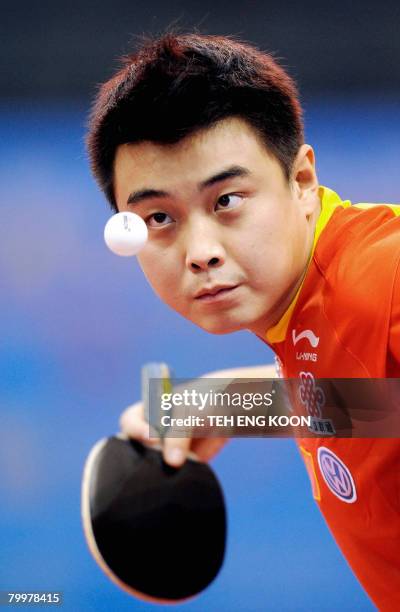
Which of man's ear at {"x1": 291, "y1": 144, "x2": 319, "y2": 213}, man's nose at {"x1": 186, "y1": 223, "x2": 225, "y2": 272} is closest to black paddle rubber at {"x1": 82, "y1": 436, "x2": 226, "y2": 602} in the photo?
man's nose at {"x1": 186, "y1": 223, "x2": 225, "y2": 272}

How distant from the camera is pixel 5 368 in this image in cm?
222

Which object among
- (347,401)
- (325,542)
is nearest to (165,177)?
(347,401)

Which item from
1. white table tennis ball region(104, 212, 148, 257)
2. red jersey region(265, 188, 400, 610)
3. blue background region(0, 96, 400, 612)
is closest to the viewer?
red jersey region(265, 188, 400, 610)

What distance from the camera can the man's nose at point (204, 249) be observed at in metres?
0.87

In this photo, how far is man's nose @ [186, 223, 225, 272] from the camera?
34.3 inches

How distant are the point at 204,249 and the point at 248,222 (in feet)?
0.22

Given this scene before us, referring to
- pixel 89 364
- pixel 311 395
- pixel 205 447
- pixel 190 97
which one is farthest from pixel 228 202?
pixel 89 364

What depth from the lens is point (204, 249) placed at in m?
0.87

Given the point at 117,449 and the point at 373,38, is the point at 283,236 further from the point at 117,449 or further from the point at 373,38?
the point at 373,38

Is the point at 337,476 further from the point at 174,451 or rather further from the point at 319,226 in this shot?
the point at 319,226

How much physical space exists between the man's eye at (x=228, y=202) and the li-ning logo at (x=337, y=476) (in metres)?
0.36

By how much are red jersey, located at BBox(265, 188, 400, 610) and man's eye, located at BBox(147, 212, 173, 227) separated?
0.19m

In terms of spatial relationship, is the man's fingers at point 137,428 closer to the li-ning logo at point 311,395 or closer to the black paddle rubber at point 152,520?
the black paddle rubber at point 152,520

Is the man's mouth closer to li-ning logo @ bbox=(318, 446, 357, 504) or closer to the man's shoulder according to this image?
the man's shoulder
